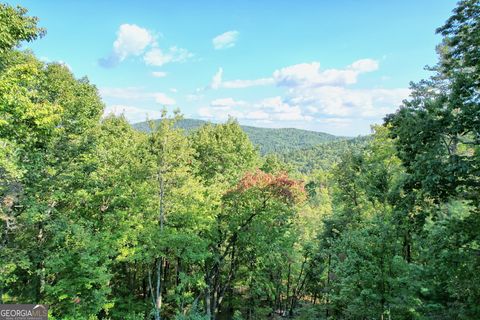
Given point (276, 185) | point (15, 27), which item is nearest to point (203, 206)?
point (276, 185)

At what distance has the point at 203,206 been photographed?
15.8 m

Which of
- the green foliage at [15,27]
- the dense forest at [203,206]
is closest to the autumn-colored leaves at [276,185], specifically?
the dense forest at [203,206]

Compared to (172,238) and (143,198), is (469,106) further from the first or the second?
(143,198)

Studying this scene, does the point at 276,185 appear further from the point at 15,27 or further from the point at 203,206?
the point at 15,27

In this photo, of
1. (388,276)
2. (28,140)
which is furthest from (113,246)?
(388,276)

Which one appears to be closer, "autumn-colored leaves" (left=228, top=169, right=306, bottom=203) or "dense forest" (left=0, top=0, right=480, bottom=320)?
"dense forest" (left=0, top=0, right=480, bottom=320)

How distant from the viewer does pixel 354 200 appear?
1952 cm

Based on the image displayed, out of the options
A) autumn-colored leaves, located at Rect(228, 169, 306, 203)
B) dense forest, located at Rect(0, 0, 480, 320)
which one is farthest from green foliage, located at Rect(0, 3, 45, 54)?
autumn-colored leaves, located at Rect(228, 169, 306, 203)

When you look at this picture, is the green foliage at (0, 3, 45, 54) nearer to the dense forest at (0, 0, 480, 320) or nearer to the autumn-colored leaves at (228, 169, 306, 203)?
the dense forest at (0, 0, 480, 320)

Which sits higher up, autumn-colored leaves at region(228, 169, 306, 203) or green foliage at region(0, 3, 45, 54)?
green foliage at region(0, 3, 45, 54)

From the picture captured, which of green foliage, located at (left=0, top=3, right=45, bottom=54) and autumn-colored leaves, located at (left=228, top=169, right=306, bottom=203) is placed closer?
green foliage, located at (left=0, top=3, right=45, bottom=54)

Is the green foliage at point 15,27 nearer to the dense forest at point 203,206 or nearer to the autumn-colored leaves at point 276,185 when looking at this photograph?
the dense forest at point 203,206

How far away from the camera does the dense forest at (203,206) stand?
8570mm

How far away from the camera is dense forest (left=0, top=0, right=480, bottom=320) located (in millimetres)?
8570
